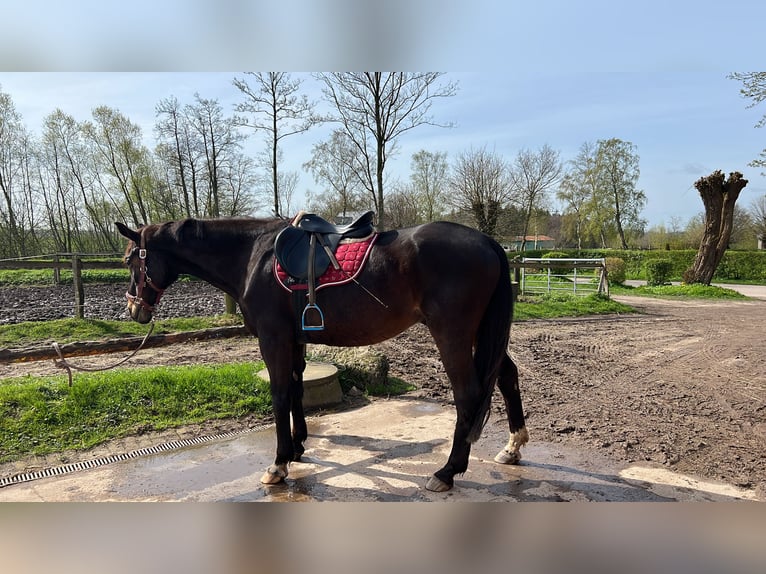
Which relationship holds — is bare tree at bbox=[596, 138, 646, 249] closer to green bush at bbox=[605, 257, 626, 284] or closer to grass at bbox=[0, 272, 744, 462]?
green bush at bbox=[605, 257, 626, 284]

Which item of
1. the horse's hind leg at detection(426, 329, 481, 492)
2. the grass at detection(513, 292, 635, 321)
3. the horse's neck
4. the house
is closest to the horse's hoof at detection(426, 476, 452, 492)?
the horse's hind leg at detection(426, 329, 481, 492)

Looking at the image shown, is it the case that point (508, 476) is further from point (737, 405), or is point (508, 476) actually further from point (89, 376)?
point (89, 376)

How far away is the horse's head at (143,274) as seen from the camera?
324 cm

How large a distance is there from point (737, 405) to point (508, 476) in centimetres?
296

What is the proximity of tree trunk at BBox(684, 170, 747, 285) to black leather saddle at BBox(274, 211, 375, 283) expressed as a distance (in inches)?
693

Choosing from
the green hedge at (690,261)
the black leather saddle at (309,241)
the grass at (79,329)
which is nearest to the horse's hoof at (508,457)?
the black leather saddle at (309,241)

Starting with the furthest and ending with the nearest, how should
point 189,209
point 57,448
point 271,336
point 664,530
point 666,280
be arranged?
1. point 666,280
2. point 189,209
3. point 57,448
4. point 271,336
5. point 664,530

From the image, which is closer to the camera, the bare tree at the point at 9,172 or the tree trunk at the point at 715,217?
the bare tree at the point at 9,172

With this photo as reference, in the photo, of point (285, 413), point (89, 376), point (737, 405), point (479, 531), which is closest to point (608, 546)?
point (479, 531)

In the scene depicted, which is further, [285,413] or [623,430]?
[623,430]

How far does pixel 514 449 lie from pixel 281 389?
68.6 inches

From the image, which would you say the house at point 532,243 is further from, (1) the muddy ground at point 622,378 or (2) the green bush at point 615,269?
(1) the muddy ground at point 622,378

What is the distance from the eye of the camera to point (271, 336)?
311 cm

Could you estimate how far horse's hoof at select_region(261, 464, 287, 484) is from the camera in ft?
→ 10.0
